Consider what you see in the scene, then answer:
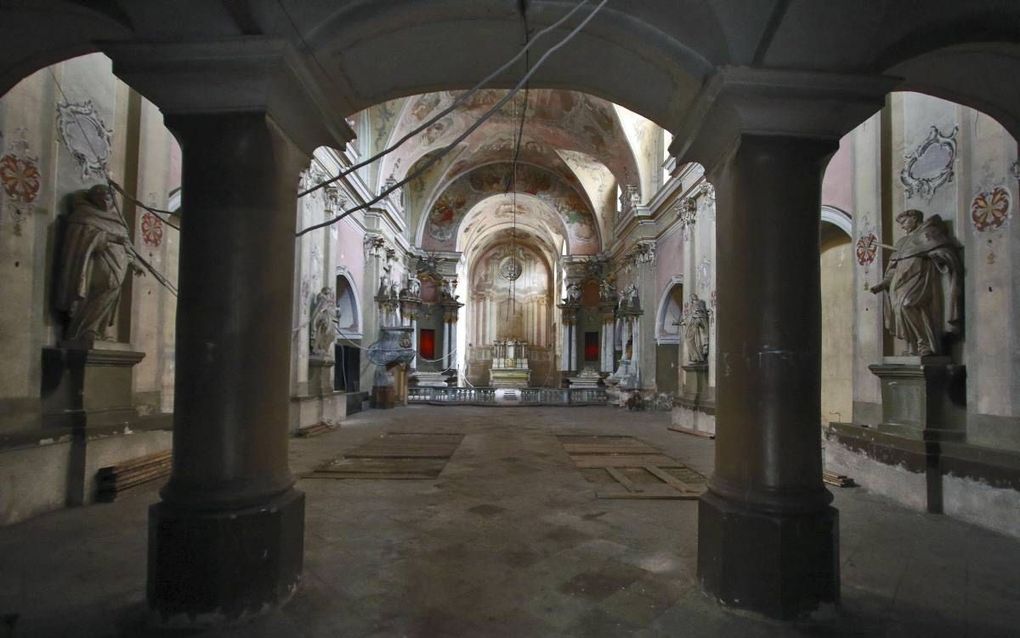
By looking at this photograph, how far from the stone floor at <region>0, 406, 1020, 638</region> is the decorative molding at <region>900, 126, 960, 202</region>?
9.93 feet

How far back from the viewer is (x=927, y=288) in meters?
4.93

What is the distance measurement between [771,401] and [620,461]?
439 centimetres

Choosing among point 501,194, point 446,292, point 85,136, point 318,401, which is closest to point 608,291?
point 501,194

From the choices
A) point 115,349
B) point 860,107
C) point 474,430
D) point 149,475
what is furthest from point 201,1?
point 474,430

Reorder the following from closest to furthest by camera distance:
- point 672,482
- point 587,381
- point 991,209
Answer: point 991,209 → point 672,482 → point 587,381

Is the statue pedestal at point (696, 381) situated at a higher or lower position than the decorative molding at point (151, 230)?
lower

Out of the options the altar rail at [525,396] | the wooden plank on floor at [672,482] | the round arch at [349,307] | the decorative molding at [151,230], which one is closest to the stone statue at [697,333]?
the wooden plank on floor at [672,482]

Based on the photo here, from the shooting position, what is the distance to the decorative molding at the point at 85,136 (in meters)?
4.75

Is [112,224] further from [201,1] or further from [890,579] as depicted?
[890,579]

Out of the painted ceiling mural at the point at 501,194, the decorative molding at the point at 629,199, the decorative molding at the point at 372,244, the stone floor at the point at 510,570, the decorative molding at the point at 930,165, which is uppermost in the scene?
the painted ceiling mural at the point at 501,194

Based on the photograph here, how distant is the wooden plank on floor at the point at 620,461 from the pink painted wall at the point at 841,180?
12.4 ft

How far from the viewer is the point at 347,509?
14.9ft

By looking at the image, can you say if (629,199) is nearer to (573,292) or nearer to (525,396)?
(525,396)

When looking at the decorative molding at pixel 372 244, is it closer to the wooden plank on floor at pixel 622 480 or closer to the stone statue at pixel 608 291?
the stone statue at pixel 608 291
